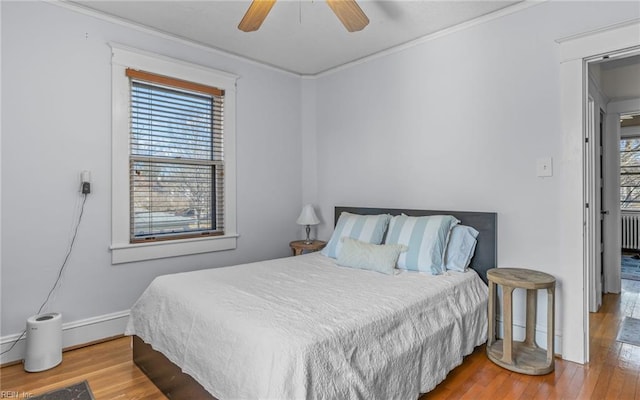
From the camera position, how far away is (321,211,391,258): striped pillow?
9.46 feet

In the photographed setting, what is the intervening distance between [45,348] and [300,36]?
303 cm

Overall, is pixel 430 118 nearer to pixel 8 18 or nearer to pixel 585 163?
pixel 585 163

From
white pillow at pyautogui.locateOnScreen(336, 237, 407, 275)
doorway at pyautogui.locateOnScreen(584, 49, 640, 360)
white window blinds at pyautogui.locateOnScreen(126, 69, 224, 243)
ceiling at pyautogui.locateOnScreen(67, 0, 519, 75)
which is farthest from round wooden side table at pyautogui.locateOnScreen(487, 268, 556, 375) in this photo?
white window blinds at pyautogui.locateOnScreen(126, 69, 224, 243)

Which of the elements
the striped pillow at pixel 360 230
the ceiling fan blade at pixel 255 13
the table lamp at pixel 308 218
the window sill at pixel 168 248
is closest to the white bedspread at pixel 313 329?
the striped pillow at pixel 360 230

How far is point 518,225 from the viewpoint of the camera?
2555mm

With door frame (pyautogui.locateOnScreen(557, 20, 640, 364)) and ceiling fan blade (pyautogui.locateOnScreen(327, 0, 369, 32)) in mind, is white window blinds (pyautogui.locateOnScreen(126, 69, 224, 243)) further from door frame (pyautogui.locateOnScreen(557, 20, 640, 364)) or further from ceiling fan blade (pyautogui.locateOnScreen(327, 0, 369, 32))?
door frame (pyautogui.locateOnScreen(557, 20, 640, 364))

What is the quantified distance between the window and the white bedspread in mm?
6032

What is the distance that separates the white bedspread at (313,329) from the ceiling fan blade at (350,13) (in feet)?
5.30

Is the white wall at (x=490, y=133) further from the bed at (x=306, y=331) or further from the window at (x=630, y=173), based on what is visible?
the window at (x=630, y=173)

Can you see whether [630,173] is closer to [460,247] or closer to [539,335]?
[539,335]

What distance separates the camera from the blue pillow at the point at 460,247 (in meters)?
2.60

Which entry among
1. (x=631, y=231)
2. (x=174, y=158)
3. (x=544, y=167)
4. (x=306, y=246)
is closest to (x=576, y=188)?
(x=544, y=167)

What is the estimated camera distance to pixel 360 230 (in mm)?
2965

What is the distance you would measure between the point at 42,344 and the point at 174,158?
1636mm
